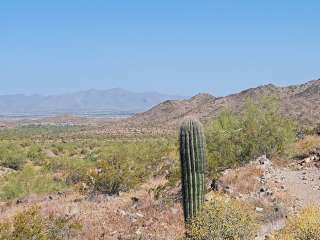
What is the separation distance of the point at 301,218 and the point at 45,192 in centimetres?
1683

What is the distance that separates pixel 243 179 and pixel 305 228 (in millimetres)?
7956

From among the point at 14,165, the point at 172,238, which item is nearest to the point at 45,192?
the point at 172,238

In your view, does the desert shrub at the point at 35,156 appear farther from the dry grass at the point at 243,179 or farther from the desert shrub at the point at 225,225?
the desert shrub at the point at 225,225

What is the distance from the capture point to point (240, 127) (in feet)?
74.0

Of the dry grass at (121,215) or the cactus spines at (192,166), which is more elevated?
the cactus spines at (192,166)

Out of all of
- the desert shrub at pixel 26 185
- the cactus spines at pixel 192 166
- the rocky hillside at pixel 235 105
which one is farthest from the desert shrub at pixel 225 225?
the rocky hillside at pixel 235 105

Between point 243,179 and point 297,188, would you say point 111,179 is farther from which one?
point 297,188

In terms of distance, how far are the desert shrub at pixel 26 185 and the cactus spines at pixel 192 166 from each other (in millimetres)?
12824

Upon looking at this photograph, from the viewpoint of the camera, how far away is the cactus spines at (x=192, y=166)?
12242 millimetres

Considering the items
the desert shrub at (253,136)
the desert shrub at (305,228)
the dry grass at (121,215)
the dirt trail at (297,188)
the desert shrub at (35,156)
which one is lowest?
the desert shrub at (35,156)

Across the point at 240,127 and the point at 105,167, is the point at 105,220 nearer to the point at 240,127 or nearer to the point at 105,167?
the point at 105,167

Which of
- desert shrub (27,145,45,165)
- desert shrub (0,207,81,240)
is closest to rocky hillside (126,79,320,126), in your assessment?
desert shrub (27,145,45,165)

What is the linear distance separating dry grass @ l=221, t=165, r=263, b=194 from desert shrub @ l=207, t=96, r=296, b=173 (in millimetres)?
3055

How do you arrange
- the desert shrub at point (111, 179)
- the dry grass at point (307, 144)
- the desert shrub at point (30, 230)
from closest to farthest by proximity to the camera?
the desert shrub at point (30, 230)
the desert shrub at point (111, 179)
the dry grass at point (307, 144)
